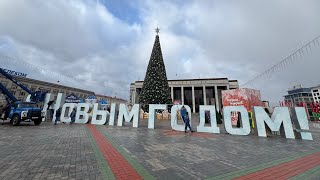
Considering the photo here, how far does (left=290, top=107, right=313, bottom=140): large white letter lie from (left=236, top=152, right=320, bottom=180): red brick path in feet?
17.7

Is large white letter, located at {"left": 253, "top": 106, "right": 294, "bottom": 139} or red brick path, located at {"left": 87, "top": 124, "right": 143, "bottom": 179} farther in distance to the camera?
large white letter, located at {"left": 253, "top": 106, "right": 294, "bottom": 139}

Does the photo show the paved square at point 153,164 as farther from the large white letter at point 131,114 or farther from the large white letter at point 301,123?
the large white letter at point 131,114

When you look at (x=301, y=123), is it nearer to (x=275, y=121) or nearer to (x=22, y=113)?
(x=275, y=121)

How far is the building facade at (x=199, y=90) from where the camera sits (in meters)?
49.4

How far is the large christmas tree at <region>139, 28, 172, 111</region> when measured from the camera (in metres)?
24.9

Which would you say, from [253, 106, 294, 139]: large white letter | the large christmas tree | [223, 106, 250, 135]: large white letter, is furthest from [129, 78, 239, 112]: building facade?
[253, 106, 294, 139]: large white letter

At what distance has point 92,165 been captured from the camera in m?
4.78

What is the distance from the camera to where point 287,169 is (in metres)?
4.76

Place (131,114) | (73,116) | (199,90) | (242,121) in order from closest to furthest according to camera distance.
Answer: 1. (242,121)
2. (131,114)
3. (73,116)
4. (199,90)

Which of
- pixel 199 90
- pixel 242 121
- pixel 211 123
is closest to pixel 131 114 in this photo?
pixel 211 123

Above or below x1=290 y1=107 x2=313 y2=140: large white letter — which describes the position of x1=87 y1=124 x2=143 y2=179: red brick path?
below

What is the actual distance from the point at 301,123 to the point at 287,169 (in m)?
7.72

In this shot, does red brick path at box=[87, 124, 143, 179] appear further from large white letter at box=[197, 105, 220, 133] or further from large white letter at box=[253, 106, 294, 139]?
large white letter at box=[253, 106, 294, 139]

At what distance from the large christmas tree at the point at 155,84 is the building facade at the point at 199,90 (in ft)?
77.6
